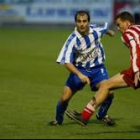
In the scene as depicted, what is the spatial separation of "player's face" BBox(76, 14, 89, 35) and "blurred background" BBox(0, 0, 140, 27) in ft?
102

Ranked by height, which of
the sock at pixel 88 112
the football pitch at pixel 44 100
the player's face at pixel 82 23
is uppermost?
the player's face at pixel 82 23

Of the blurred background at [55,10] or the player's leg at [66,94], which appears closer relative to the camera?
the player's leg at [66,94]

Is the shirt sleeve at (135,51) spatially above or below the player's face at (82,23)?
below

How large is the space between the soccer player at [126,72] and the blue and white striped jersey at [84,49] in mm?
897

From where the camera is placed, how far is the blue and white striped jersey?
11195 mm

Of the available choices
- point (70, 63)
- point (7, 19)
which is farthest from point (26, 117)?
point (7, 19)

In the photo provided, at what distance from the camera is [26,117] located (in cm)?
1222

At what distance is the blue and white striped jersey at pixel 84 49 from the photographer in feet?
36.7

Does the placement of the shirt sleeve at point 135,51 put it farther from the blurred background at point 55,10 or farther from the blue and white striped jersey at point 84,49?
the blurred background at point 55,10

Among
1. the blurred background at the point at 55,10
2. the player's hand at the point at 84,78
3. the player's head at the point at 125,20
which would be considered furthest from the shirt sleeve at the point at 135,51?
the blurred background at the point at 55,10

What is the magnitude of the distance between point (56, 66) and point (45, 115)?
11053 mm

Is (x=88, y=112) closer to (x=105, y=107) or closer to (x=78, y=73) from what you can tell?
(x=78, y=73)

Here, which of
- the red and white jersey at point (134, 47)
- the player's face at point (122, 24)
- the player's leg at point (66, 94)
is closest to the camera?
the red and white jersey at point (134, 47)

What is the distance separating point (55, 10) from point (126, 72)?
111 ft
